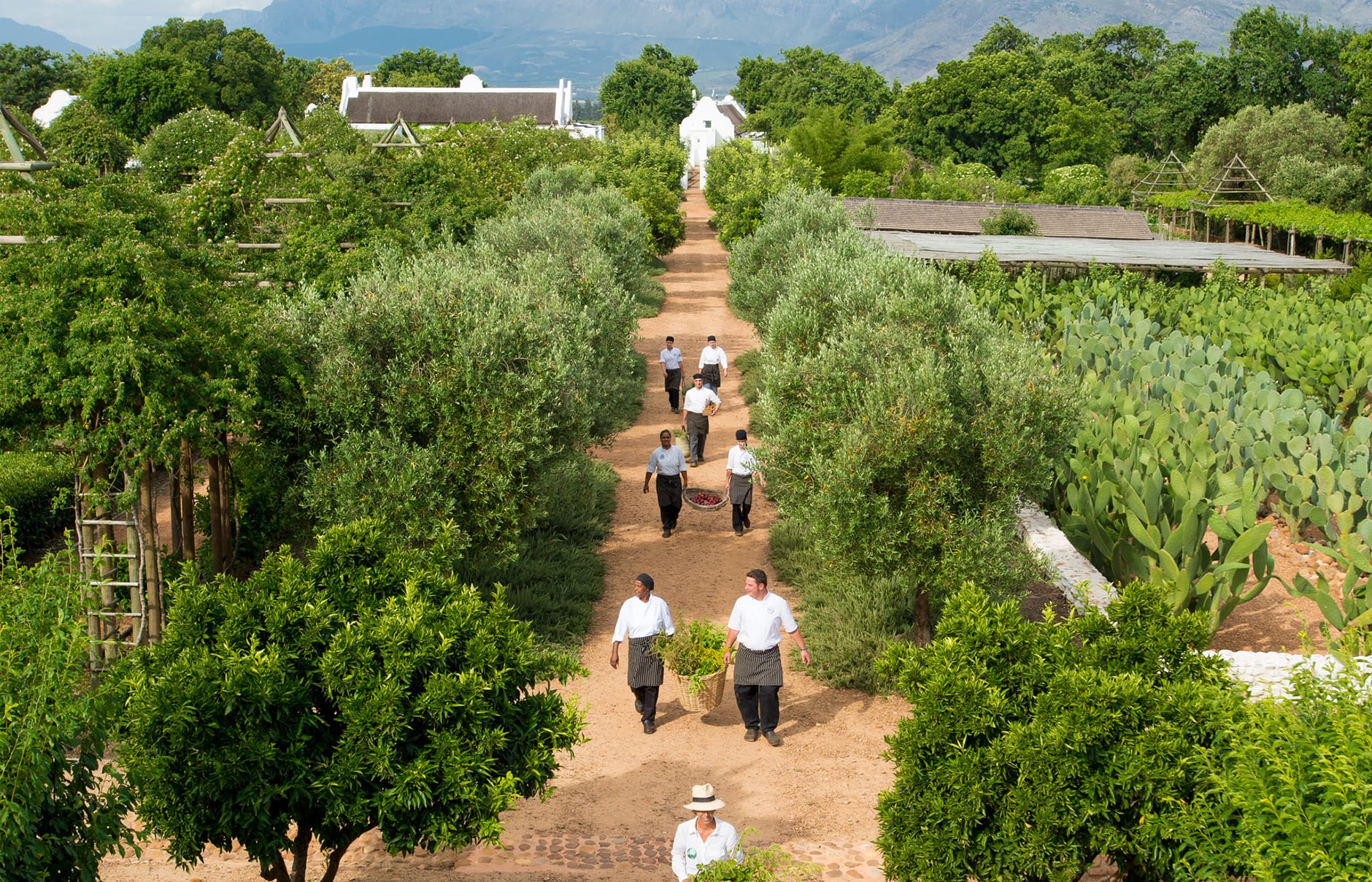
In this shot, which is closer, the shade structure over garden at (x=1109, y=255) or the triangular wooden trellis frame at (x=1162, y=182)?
the shade structure over garden at (x=1109, y=255)

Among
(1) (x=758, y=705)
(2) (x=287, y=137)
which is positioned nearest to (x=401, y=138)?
(2) (x=287, y=137)

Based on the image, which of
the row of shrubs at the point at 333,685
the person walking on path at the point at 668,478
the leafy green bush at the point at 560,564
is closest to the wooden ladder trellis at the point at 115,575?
the row of shrubs at the point at 333,685

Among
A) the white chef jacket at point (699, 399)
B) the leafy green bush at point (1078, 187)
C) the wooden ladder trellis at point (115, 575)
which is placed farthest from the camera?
the leafy green bush at point (1078, 187)

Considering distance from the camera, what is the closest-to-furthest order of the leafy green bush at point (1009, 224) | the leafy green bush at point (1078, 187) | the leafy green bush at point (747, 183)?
the leafy green bush at point (747, 183) < the leafy green bush at point (1009, 224) < the leafy green bush at point (1078, 187)

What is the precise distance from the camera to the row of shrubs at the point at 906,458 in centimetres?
1041

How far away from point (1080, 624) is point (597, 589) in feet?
24.8

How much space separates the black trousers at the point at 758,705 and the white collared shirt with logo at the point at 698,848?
9.64ft

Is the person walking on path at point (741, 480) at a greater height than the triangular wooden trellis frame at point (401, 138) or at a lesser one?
lesser

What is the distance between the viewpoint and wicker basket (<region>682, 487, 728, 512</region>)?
15844 mm

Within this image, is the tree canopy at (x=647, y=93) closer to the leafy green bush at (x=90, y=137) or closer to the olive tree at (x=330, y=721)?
the leafy green bush at (x=90, y=137)

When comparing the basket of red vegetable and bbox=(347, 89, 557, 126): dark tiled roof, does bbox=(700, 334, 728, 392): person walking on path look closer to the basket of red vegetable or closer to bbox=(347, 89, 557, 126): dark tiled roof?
the basket of red vegetable

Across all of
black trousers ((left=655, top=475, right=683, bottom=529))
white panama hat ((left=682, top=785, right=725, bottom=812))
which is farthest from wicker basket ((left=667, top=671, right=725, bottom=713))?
black trousers ((left=655, top=475, right=683, bottom=529))

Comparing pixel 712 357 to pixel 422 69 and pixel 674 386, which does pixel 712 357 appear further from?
pixel 422 69

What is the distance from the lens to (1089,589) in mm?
10570
